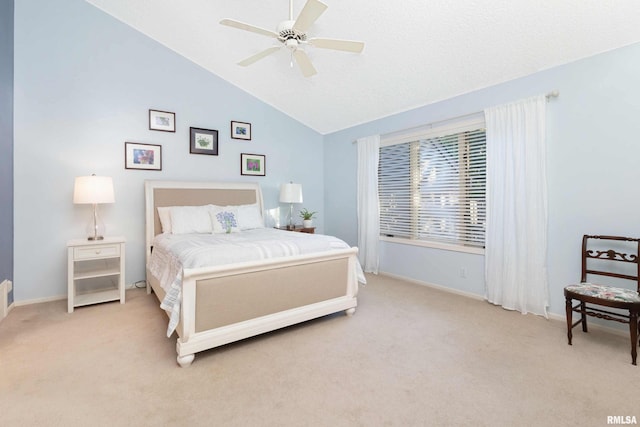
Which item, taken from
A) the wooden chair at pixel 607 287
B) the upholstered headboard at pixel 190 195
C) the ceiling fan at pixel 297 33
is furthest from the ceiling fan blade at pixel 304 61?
the wooden chair at pixel 607 287

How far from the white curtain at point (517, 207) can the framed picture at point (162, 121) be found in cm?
389

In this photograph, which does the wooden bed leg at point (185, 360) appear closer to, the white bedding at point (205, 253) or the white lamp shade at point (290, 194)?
the white bedding at point (205, 253)

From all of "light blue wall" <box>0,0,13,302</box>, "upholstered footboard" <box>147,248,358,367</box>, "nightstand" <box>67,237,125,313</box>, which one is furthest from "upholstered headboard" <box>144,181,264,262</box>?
"light blue wall" <box>0,0,13,302</box>

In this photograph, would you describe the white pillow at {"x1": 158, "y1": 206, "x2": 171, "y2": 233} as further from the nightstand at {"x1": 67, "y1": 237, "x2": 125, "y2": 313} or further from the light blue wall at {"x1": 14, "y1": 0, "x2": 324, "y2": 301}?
the nightstand at {"x1": 67, "y1": 237, "x2": 125, "y2": 313}

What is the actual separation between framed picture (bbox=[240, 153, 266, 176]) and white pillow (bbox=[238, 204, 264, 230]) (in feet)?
2.48

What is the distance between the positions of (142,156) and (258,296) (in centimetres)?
276

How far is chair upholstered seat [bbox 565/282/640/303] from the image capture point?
2.14 m

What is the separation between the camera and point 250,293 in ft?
7.88

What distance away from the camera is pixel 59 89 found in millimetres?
3508

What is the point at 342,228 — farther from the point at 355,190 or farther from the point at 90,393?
the point at 90,393

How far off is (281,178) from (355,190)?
1258 millimetres

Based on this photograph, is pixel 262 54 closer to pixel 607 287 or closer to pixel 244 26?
pixel 244 26

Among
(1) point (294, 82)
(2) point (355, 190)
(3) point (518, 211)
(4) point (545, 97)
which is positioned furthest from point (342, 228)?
(4) point (545, 97)

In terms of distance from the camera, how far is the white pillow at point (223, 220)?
12.2ft
